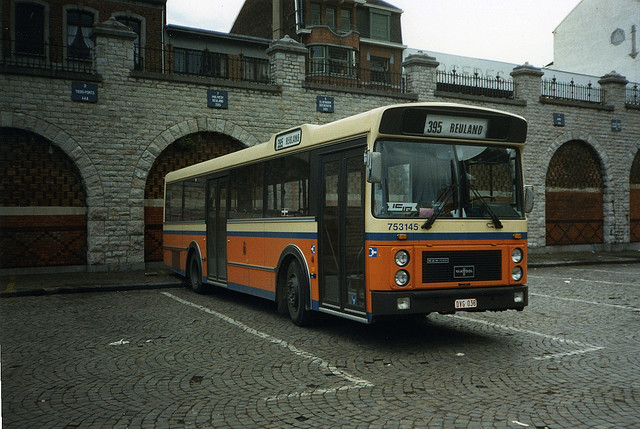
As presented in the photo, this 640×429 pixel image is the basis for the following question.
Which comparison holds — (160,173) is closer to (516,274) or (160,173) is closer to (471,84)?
(471,84)

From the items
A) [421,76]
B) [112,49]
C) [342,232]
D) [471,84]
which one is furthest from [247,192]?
[471,84]

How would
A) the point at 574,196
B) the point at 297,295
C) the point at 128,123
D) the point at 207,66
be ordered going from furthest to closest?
the point at 574,196 < the point at 207,66 < the point at 128,123 < the point at 297,295

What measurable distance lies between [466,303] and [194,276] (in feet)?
27.0

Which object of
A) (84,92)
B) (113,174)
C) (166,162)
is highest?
(84,92)

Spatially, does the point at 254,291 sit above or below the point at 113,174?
below

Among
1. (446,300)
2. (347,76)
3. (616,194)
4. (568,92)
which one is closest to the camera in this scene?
(446,300)

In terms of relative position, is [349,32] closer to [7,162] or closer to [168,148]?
[168,148]

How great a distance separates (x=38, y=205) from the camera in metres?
17.5

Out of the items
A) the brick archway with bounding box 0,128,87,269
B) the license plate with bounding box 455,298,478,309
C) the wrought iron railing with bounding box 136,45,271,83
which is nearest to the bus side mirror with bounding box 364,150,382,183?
the license plate with bounding box 455,298,478,309

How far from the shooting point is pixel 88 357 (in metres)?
7.22

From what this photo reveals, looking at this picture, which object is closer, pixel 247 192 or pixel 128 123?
pixel 247 192

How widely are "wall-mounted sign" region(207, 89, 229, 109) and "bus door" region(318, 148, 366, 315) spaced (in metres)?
12.1

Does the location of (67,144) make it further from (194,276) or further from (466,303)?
(466,303)

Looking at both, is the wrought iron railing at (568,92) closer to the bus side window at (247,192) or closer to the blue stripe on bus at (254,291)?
the bus side window at (247,192)
